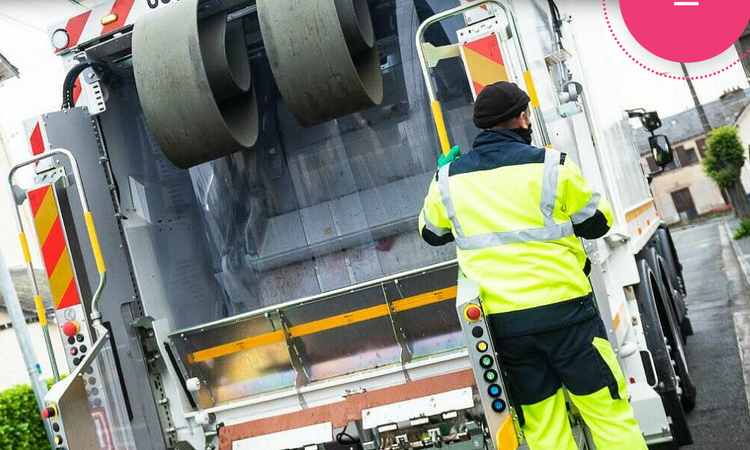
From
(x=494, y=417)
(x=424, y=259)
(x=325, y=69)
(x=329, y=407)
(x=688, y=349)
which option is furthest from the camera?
(x=688, y=349)

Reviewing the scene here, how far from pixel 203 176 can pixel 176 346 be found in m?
0.91

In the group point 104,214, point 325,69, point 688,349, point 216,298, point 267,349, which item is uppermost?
point 325,69

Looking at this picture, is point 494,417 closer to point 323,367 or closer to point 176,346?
point 323,367

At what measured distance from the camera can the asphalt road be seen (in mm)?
5012

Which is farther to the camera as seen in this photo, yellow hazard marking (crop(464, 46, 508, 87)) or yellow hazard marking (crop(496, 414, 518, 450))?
yellow hazard marking (crop(464, 46, 508, 87))

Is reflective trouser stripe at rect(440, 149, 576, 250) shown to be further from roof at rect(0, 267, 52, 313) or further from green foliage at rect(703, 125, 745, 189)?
green foliage at rect(703, 125, 745, 189)

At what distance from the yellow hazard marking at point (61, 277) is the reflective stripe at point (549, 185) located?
2.13 metres

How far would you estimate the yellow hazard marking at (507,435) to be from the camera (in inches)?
A: 120

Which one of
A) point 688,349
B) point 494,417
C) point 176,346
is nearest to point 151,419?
point 176,346

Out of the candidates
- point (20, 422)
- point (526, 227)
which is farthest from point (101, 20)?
point (20, 422)

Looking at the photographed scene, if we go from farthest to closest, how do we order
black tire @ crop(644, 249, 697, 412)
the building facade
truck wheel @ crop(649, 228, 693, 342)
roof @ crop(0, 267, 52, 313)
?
the building facade → roof @ crop(0, 267, 52, 313) → truck wheel @ crop(649, 228, 693, 342) → black tire @ crop(644, 249, 697, 412)

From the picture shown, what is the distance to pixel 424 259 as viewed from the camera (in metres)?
4.40

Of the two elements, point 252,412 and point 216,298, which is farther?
Result: point 216,298

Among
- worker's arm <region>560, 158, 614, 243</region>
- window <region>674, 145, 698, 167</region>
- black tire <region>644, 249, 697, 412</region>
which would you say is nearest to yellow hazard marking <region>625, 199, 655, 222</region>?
black tire <region>644, 249, 697, 412</region>
